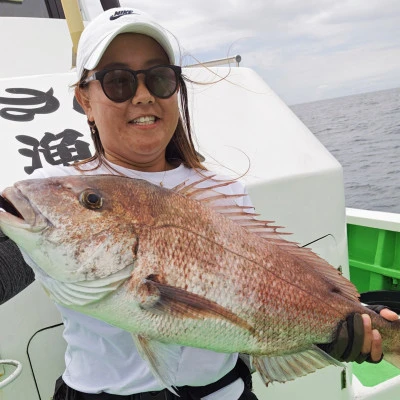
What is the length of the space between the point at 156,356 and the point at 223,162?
1.34 m

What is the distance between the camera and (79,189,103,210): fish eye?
4.44 ft

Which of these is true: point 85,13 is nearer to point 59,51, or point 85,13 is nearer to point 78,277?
point 59,51

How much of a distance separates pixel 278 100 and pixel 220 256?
1.83 metres

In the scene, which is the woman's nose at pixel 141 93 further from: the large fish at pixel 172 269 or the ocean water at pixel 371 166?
the ocean water at pixel 371 166

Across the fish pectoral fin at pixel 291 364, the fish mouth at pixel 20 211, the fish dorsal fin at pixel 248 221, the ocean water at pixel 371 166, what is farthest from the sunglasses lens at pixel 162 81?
the ocean water at pixel 371 166

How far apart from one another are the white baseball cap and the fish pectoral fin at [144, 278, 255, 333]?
0.81m

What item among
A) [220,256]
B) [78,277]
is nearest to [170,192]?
[220,256]

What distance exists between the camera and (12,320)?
1806 mm

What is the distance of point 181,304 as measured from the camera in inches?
52.6

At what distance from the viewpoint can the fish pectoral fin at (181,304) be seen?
1.30 m

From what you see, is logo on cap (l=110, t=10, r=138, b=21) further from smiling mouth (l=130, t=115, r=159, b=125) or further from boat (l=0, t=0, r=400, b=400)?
boat (l=0, t=0, r=400, b=400)

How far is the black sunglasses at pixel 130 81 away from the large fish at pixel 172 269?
0.34 metres

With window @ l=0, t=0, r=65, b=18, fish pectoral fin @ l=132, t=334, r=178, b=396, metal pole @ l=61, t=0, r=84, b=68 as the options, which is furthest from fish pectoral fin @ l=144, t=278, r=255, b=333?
window @ l=0, t=0, r=65, b=18

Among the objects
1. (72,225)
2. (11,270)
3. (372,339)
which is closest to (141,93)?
(72,225)
